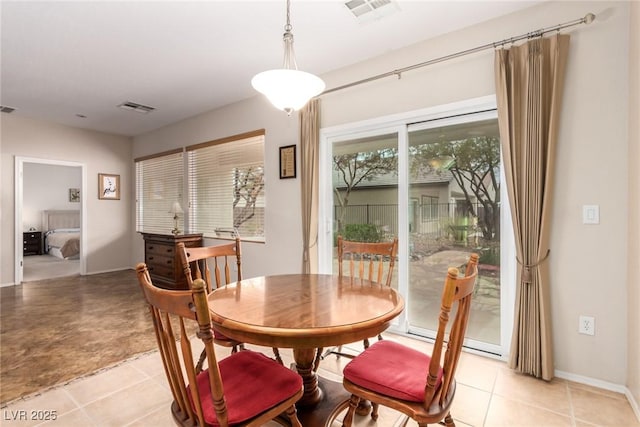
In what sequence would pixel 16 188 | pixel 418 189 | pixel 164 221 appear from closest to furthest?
pixel 418 189 < pixel 16 188 < pixel 164 221

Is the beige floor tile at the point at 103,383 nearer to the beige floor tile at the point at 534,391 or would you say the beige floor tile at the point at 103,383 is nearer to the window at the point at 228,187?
the window at the point at 228,187

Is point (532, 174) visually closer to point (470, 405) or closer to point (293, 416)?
point (470, 405)

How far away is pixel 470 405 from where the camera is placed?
1.90m

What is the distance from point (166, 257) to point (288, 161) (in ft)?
7.85

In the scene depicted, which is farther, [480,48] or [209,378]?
[480,48]

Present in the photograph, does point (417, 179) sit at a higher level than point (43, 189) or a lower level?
lower

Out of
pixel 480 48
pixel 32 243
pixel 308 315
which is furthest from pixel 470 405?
pixel 32 243

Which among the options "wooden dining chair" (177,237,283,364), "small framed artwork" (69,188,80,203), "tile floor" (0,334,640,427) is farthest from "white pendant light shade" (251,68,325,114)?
"small framed artwork" (69,188,80,203)

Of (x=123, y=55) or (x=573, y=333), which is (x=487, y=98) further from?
(x=123, y=55)

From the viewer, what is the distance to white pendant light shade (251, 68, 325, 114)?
171 cm

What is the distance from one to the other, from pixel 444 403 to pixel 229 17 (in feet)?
9.25

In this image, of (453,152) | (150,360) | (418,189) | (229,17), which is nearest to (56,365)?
(150,360)

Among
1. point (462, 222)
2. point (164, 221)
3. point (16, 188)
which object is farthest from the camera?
point (164, 221)

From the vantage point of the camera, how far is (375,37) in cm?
273
